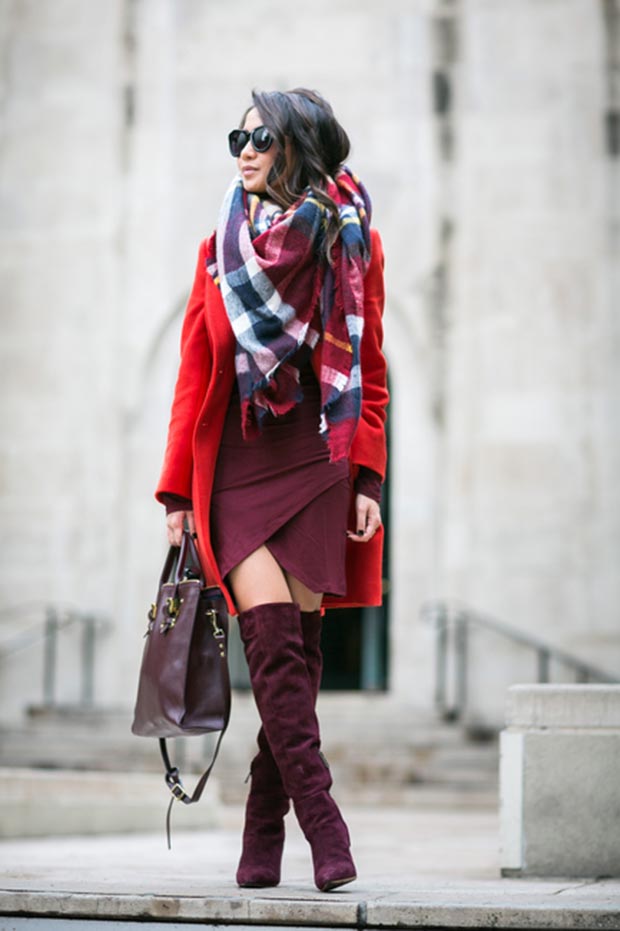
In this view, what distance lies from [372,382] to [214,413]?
0.42 metres

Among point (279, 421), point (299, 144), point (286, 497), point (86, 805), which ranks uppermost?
point (299, 144)

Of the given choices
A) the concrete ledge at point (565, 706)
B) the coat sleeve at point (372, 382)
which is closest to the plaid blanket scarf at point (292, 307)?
the coat sleeve at point (372, 382)

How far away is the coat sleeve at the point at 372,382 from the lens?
384 centimetres

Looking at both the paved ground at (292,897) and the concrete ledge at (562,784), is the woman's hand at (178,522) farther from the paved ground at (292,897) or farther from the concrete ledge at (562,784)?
the concrete ledge at (562,784)

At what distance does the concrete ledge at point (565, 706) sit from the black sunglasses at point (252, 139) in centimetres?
213

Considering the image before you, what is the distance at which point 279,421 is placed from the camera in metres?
3.77

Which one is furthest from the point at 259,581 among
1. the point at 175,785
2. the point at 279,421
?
the point at 175,785

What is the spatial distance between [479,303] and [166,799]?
311 inches

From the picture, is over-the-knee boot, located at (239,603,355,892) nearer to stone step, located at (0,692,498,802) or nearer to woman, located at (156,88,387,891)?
woman, located at (156,88,387,891)

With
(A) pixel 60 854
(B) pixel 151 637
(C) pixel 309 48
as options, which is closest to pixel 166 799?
(A) pixel 60 854

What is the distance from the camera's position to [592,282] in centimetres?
1567

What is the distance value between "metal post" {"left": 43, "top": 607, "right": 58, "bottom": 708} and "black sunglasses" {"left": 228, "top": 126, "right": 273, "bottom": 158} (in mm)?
12332

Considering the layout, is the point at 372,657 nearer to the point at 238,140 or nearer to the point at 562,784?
the point at 562,784

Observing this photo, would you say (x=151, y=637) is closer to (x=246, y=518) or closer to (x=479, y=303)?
(x=246, y=518)
